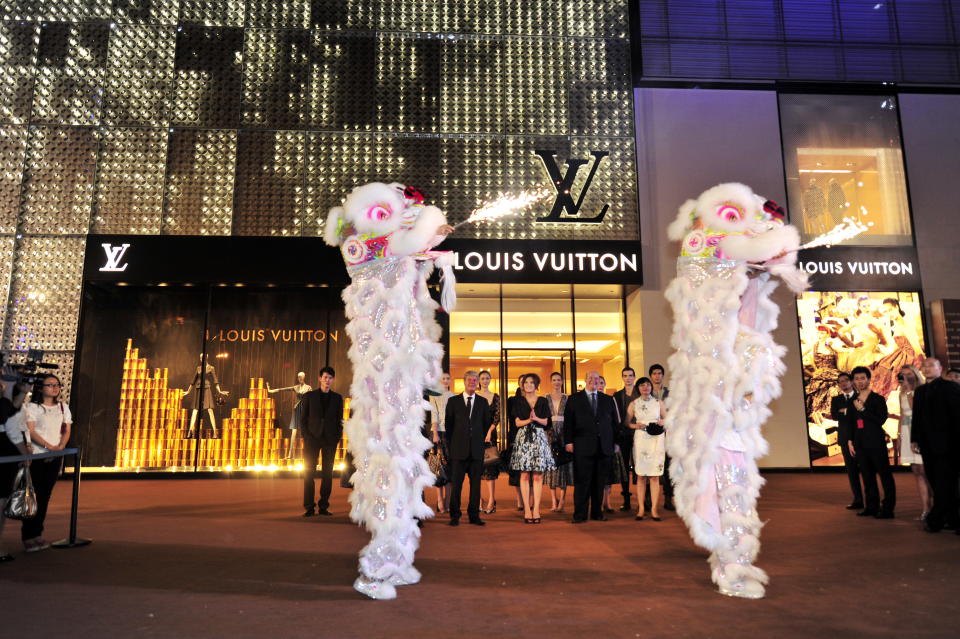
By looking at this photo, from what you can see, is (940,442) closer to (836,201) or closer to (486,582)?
(486,582)

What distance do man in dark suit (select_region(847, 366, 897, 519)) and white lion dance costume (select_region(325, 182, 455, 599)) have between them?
480 centimetres

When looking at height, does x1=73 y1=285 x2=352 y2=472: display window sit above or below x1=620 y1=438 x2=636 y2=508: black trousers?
above

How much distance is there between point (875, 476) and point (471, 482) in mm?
4112

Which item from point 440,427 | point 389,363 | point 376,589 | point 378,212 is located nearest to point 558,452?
point 440,427

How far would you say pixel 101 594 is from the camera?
376 centimetres

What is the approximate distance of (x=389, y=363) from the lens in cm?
395

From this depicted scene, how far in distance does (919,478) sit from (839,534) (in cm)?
135

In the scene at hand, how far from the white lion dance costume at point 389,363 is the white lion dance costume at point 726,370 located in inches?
61.6

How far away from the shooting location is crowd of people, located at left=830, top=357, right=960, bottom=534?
18.5 ft

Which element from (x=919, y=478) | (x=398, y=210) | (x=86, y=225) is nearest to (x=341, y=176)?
(x=86, y=225)

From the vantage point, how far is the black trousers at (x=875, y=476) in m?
6.39

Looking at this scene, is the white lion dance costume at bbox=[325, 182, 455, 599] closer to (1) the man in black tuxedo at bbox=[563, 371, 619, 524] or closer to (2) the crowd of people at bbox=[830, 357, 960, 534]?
(1) the man in black tuxedo at bbox=[563, 371, 619, 524]

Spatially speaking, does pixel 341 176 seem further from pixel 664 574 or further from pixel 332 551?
pixel 664 574

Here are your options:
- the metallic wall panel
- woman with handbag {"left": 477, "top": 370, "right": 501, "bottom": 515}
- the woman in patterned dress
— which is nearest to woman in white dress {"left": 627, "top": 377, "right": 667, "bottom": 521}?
the woman in patterned dress
